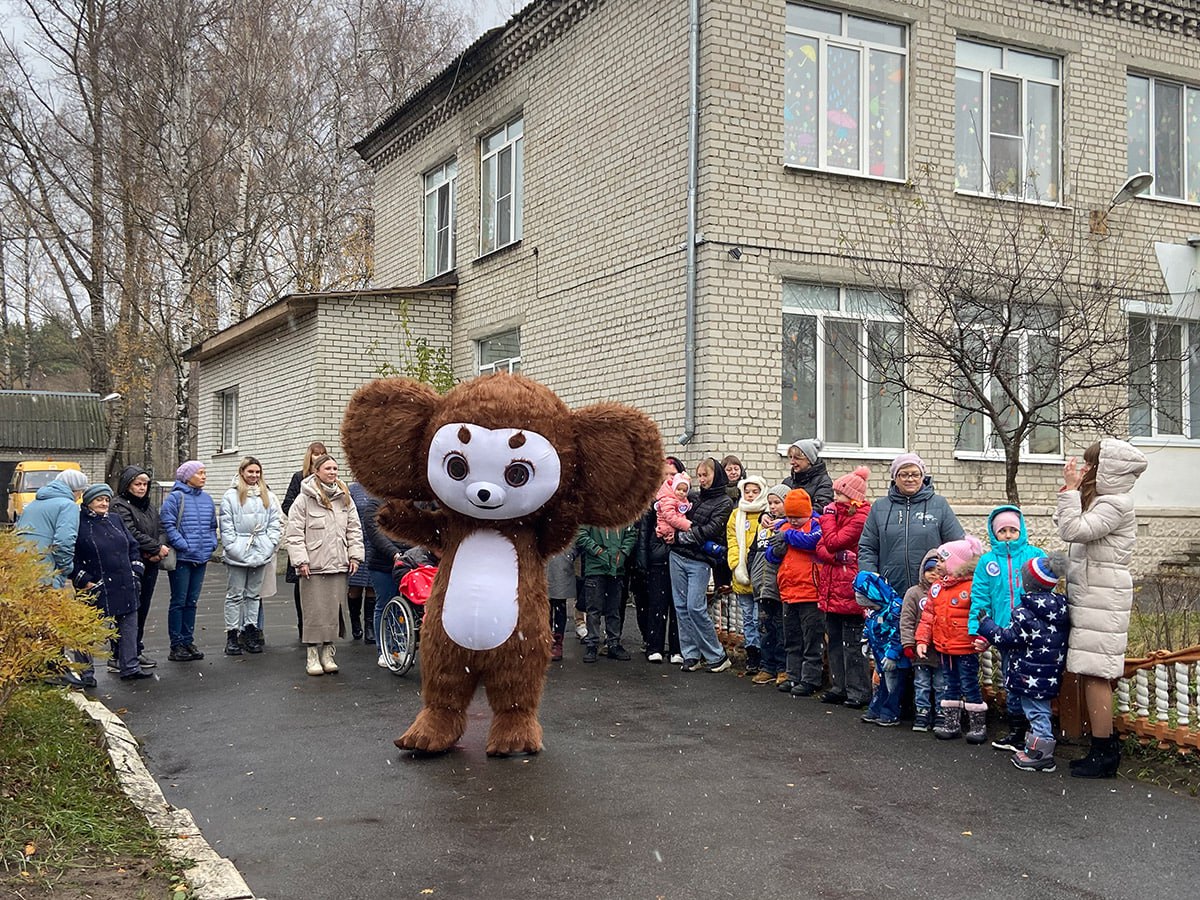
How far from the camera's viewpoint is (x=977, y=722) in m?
7.38

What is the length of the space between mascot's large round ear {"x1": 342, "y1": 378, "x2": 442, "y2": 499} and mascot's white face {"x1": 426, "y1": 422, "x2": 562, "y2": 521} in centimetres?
26

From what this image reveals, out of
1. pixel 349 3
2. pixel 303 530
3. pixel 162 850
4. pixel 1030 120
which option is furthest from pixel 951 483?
pixel 349 3

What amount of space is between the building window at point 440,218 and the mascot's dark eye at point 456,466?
1384cm

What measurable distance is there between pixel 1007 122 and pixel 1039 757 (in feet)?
34.9

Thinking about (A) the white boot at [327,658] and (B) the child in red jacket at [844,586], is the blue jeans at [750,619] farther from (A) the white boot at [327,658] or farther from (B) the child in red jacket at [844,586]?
(A) the white boot at [327,658]

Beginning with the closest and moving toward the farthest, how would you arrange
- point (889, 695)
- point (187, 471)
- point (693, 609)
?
point (889, 695) → point (693, 609) → point (187, 471)

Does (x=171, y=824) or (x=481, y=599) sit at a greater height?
(x=481, y=599)

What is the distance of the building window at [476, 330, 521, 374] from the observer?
57.9 feet

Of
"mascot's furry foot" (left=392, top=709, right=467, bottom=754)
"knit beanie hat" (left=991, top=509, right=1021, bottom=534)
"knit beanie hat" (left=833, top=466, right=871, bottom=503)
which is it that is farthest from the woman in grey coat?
"mascot's furry foot" (left=392, top=709, right=467, bottom=754)

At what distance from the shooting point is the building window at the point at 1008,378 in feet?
36.7

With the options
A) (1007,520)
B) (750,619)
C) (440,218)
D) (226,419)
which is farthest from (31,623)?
(226,419)

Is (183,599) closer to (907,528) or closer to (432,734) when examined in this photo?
(432,734)

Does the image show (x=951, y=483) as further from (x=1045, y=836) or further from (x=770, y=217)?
(x=1045, y=836)

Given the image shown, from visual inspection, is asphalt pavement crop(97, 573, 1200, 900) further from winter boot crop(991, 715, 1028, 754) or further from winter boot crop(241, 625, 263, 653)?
winter boot crop(241, 625, 263, 653)
